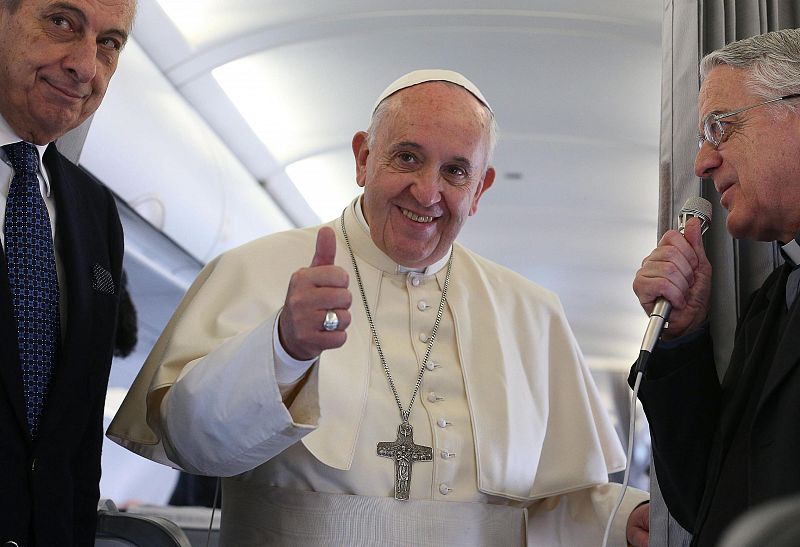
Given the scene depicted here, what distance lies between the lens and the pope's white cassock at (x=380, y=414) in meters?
2.28

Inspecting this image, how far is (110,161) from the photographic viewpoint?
6.34 metres

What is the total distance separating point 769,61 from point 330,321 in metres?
1.17

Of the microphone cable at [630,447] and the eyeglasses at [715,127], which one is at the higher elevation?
the eyeglasses at [715,127]

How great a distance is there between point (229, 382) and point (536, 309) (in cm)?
123

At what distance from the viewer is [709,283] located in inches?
94.3

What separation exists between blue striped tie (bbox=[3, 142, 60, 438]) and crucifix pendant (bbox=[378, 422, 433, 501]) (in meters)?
0.87

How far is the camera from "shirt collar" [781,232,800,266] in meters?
A: 2.13

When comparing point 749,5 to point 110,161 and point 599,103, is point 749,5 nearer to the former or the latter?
point 110,161

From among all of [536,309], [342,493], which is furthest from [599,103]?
[342,493]

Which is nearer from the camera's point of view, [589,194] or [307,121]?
[307,121]

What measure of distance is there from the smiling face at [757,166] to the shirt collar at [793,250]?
0.08m

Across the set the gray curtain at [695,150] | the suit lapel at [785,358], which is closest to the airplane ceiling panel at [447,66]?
the gray curtain at [695,150]

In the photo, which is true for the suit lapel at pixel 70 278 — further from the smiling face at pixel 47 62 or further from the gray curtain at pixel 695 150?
the gray curtain at pixel 695 150

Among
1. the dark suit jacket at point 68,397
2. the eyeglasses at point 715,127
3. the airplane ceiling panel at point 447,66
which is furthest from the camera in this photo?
the airplane ceiling panel at point 447,66
